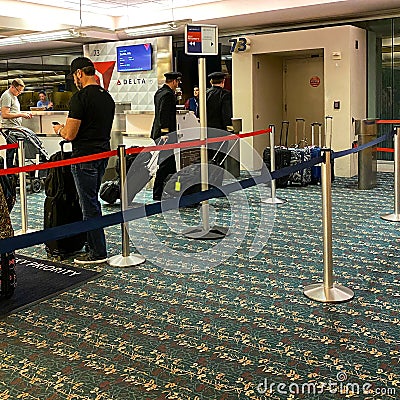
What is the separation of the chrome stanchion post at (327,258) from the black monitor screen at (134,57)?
9652 millimetres

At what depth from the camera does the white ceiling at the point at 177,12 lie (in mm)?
10086

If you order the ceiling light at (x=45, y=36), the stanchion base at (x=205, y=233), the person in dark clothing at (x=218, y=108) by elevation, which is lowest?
the stanchion base at (x=205, y=233)

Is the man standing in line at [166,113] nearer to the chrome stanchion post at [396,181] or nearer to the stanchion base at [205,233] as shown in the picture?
the stanchion base at [205,233]

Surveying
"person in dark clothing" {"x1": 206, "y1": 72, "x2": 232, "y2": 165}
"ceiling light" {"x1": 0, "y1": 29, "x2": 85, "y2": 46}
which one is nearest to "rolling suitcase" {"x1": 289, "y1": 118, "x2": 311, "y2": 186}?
"person in dark clothing" {"x1": 206, "y1": 72, "x2": 232, "y2": 165}

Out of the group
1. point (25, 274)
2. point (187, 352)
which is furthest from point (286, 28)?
point (187, 352)

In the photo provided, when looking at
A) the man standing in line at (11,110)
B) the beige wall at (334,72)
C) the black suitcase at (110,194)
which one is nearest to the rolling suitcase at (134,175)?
the black suitcase at (110,194)

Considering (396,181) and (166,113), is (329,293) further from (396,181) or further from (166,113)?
(166,113)

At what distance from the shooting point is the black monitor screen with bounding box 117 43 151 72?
43.2 feet

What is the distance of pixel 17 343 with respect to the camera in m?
3.61

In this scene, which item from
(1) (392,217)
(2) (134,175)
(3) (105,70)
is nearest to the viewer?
(1) (392,217)

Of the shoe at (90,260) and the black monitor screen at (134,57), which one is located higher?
the black monitor screen at (134,57)

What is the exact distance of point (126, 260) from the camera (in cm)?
528

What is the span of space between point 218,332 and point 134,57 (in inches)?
414

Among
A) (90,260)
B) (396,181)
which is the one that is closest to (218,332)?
(90,260)
